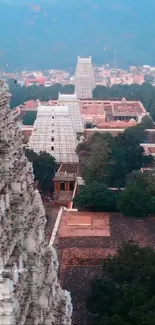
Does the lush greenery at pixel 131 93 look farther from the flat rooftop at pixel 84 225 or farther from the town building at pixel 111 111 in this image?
the flat rooftop at pixel 84 225

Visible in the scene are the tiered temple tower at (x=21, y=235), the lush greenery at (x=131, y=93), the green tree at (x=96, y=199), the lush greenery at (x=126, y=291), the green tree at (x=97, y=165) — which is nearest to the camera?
the tiered temple tower at (x=21, y=235)

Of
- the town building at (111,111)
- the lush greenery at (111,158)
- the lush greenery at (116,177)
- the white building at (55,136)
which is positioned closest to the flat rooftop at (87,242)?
the lush greenery at (116,177)

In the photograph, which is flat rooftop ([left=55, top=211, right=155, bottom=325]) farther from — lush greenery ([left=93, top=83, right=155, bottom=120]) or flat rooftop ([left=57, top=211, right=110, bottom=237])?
lush greenery ([left=93, top=83, right=155, bottom=120])

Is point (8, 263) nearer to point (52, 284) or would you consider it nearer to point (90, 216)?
point (52, 284)

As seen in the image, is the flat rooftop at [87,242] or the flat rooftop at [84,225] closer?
the flat rooftop at [87,242]

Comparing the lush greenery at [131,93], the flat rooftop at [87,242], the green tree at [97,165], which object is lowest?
the flat rooftop at [87,242]

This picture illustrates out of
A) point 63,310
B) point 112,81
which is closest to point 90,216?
point 63,310

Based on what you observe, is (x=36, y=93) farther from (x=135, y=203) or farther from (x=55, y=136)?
(x=135, y=203)

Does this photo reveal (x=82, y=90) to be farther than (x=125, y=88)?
No
